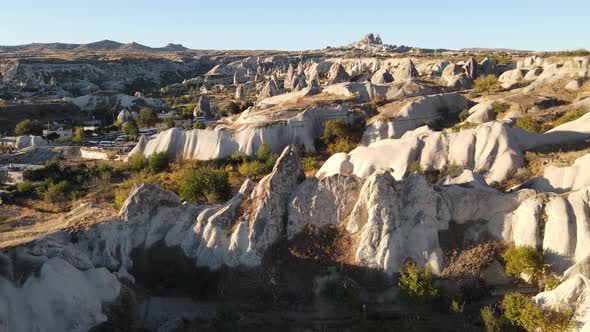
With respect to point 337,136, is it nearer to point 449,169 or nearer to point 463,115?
point 463,115

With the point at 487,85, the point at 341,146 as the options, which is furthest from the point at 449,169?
the point at 487,85

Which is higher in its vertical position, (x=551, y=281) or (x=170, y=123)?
(x=551, y=281)

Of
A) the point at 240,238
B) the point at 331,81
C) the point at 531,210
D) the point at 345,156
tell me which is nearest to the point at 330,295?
the point at 240,238

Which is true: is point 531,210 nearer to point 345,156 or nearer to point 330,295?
point 330,295

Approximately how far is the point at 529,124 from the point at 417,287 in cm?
2368

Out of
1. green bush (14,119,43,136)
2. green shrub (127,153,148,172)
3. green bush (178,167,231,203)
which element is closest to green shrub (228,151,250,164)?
green shrub (127,153,148,172)

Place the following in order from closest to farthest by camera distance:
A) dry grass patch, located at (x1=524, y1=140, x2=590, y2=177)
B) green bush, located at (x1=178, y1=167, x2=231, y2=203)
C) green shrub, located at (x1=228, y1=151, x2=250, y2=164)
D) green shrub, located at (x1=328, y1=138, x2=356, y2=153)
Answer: dry grass patch, located at (x1=524, y1=140, x2=590, y2=177) < green bush, located at (x1=178, y1=167, x2=231, y2=203) < green shrub, located at (x1=228, y1=151, x2=250, y2=164) < green shrub, located at (x1=328, y1=138, x2=356, y2=153)

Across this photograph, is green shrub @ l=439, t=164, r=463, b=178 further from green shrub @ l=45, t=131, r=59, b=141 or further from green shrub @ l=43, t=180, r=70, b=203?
green shrub @ l=45, t=131, r=59, b=141

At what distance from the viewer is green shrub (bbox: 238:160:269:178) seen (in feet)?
112

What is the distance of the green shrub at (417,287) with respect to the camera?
50.7 feet

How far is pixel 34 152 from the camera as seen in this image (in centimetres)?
4800

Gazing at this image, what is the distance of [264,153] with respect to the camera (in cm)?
3809

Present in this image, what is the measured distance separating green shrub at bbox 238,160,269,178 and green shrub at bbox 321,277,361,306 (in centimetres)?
1865

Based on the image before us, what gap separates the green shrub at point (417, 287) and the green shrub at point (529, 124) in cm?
2187
